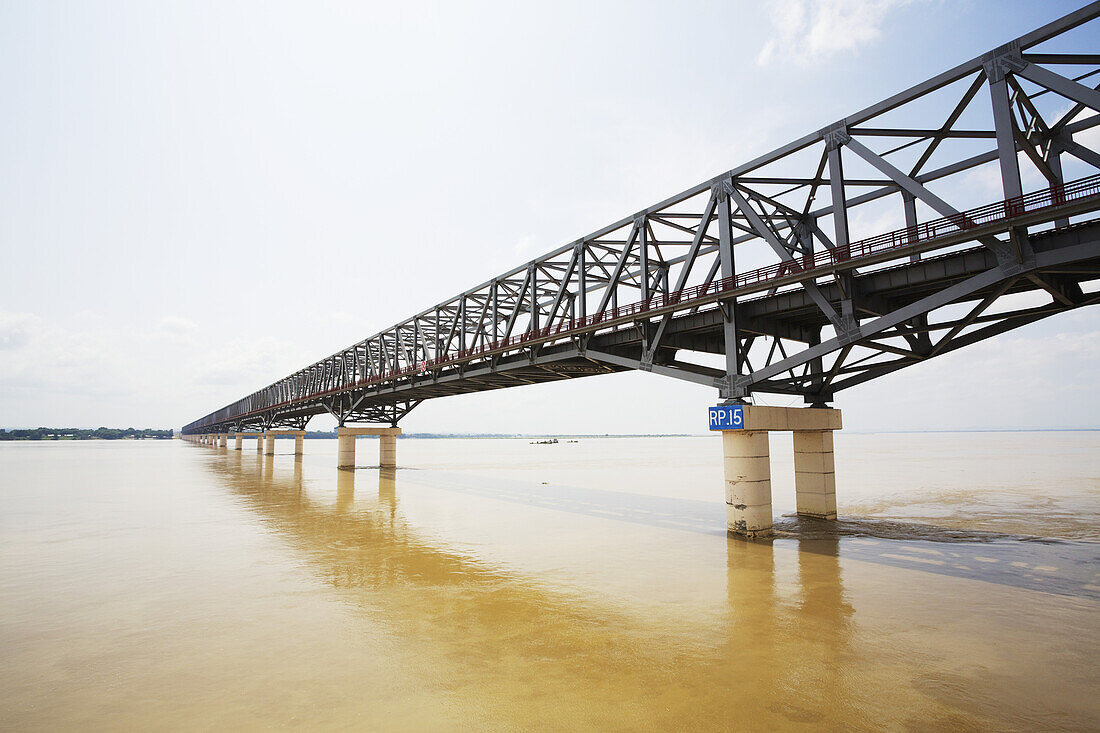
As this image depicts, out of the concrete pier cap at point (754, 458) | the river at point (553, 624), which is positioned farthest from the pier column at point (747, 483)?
the river at point (553, 624)

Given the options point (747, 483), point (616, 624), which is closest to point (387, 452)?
point (747, 483)

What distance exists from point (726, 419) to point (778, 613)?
11.1 m

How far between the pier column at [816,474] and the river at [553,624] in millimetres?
1309

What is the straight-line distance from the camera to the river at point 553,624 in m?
7.68

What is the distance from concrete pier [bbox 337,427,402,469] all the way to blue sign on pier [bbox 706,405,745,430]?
4692cm

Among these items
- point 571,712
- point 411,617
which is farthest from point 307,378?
point 571,712

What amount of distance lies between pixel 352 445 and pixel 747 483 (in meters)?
50.9

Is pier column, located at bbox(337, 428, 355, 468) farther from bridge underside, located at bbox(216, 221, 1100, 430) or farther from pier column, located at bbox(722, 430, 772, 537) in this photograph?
pier column, located at bbox(722, 430, 772, 537)

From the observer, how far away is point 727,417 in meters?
22.5

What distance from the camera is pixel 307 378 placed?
8731 cm

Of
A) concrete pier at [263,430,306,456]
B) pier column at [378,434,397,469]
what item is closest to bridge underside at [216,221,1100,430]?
pier column at [378,434,397,469]

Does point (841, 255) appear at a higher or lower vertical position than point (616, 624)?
higher

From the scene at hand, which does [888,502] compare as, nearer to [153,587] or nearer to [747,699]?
[747,699]

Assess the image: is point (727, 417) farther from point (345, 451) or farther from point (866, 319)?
point (345, 451)
